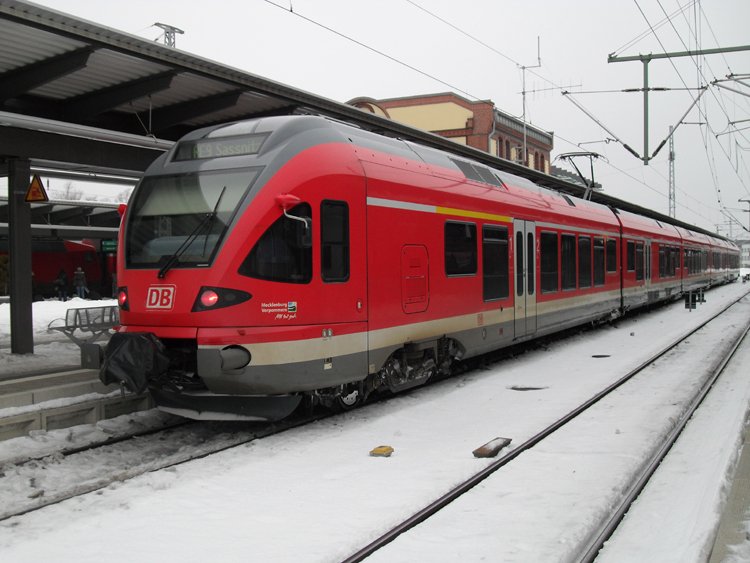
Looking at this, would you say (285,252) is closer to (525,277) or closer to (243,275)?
(243,275)

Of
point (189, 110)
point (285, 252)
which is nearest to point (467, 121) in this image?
point (189, 110)

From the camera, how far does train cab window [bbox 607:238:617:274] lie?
1709 cm

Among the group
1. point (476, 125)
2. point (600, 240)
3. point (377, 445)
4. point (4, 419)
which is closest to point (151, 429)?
point (4, 419)

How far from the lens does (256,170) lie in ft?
22.8

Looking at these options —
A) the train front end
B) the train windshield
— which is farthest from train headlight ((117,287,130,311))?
the train windshield

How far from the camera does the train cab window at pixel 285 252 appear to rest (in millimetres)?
6766

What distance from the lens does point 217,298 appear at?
6.64m

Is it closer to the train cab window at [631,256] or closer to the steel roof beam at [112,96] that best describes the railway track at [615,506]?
the steel roof beam at [112,96]

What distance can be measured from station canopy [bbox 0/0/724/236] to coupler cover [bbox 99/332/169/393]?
3.30 m

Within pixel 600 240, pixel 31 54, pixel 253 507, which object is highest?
pixel 31 54

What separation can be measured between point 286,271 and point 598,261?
11.0 metres

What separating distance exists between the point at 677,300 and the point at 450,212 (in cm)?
2430

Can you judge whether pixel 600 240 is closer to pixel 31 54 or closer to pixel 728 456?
pixel 728 456

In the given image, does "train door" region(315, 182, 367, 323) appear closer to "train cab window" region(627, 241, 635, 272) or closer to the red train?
the red train
